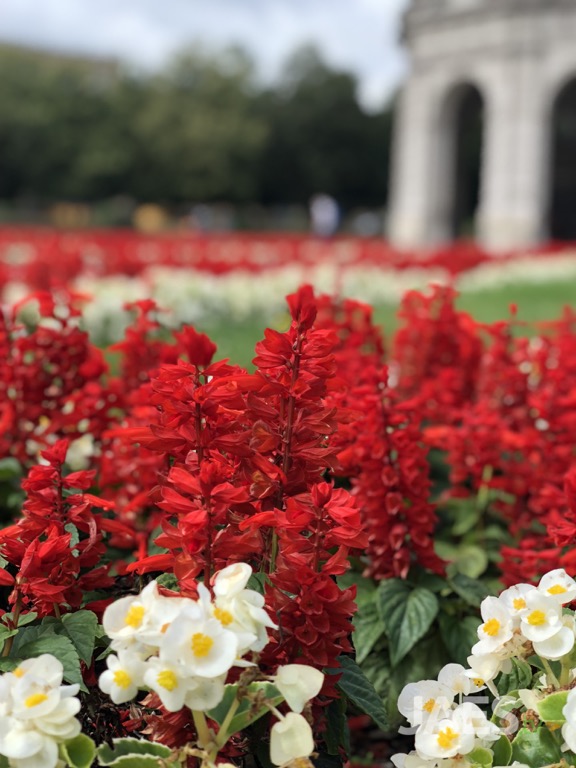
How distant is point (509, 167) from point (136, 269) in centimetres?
1581

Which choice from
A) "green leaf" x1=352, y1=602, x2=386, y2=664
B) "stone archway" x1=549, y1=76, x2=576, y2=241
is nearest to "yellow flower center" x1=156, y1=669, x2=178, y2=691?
"green leaf" x1=352, y1=602, x2=386, y2=664

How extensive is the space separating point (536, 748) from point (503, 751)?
0.05 metres

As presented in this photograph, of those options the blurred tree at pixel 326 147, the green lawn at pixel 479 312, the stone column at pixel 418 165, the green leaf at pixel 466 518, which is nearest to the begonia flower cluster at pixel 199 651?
the green leaf at pixel 466 518

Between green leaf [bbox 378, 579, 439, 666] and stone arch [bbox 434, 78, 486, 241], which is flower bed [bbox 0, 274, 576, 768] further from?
stone arch [bbox 434, 78, 486, 241]

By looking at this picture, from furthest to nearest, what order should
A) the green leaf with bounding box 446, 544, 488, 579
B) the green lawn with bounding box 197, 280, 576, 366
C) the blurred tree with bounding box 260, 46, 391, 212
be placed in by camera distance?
the blurred tree with bounding box 260, 46, 391, 212, the green lawn with bounding box 197, 280, 576, 366, the green leaf with bounding box 446, 544, 488, 579

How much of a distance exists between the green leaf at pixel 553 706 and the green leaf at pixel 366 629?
702 mm

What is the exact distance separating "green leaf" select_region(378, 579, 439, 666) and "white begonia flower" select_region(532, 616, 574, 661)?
614mm

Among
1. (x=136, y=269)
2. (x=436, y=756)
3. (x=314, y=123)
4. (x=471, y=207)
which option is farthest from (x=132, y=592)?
(x=314, y=123)

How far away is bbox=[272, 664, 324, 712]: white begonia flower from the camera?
131 centimetres

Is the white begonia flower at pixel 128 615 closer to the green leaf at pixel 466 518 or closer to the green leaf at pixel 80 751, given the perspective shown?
the green leaf at pixel 80 751

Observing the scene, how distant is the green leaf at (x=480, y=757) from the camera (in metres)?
1.42

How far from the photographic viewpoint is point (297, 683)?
132 cm

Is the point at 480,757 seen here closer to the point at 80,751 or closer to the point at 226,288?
the point at 80,751

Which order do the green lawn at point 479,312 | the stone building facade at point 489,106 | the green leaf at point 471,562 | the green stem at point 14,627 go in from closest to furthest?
the green stem at point 14,627
the green leaf at point 471,562
the green lawn at point 479,312
the stone building facade at point 489,106
